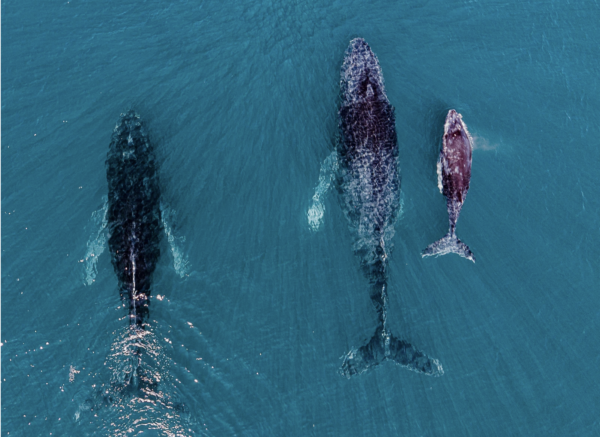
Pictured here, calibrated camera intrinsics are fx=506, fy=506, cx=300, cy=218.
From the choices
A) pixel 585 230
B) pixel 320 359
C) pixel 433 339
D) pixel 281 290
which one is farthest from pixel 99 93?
pixel 585 230

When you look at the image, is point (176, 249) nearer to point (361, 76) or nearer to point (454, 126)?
point (361, 76)

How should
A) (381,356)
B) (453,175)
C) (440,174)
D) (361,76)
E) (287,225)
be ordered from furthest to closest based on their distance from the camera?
(361,76) < (440,174) < (453,175) < (287,225) < (381,356)

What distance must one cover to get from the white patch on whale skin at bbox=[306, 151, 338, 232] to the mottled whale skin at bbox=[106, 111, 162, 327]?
531 centimetres

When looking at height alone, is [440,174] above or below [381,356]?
above

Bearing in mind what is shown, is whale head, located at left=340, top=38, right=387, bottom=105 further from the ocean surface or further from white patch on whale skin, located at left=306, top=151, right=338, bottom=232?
white patch on whale skin, located at left=306, top=151, right=338, bottom=232

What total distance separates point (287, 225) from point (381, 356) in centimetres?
553

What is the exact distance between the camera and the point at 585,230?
723 inches

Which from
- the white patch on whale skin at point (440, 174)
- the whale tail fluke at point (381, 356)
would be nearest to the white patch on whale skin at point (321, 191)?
the white patch on whale skin at point (440, 174)

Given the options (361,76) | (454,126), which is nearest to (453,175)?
(454,126)

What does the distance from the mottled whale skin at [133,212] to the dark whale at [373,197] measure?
22.1ft

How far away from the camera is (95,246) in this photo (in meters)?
17.5

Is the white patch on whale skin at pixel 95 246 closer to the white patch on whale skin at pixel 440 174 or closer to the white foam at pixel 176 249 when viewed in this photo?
the white foam at pixel 176 249

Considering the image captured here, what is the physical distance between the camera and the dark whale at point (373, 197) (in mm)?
17234

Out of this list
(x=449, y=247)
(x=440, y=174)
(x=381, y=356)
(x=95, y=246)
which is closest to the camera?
(x=381, y=356)
